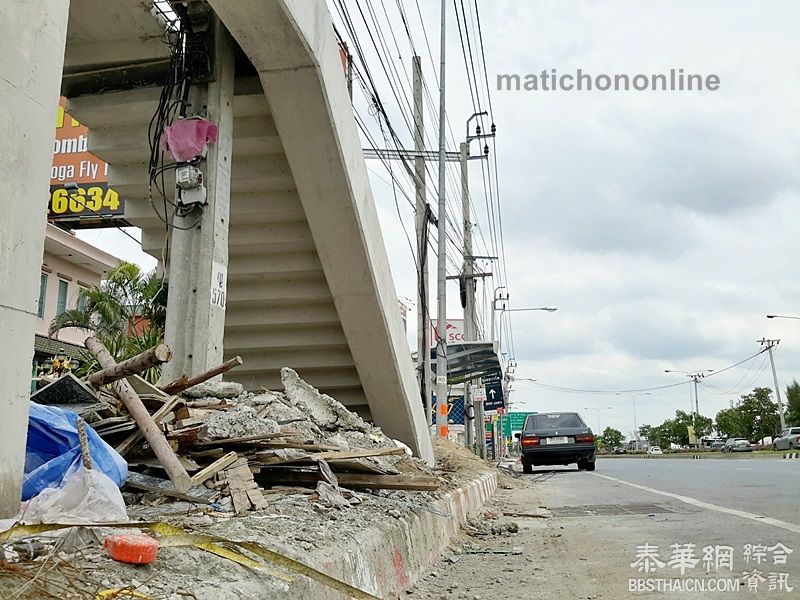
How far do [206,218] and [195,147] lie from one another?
633 millimetres

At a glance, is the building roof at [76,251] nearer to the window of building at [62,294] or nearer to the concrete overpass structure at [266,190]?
the window of building at [62,294]

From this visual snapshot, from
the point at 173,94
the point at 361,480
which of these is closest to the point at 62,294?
the point at 173,94

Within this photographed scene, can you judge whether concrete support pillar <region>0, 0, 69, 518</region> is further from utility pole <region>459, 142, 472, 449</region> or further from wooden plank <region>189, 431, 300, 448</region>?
utility pole <region>459, 142, 472, 449</region>

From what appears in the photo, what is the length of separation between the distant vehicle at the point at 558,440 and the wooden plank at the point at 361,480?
13.8 metres

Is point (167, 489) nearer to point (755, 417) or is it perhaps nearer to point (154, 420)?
point (154, 420)

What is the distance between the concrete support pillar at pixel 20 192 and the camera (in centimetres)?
265

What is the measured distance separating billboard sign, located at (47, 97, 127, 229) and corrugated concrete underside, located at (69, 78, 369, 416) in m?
15.2

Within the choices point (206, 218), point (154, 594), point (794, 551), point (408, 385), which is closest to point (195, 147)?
point (206, 218)

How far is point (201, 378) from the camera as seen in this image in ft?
16.0

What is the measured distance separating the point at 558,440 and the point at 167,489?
16041 mm

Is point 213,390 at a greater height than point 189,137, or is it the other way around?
point 189,137

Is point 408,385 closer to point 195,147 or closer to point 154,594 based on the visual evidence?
point 195,147

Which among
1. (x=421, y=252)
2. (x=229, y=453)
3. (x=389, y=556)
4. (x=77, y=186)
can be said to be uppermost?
(x=77, y=186)

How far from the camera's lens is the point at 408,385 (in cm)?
855
